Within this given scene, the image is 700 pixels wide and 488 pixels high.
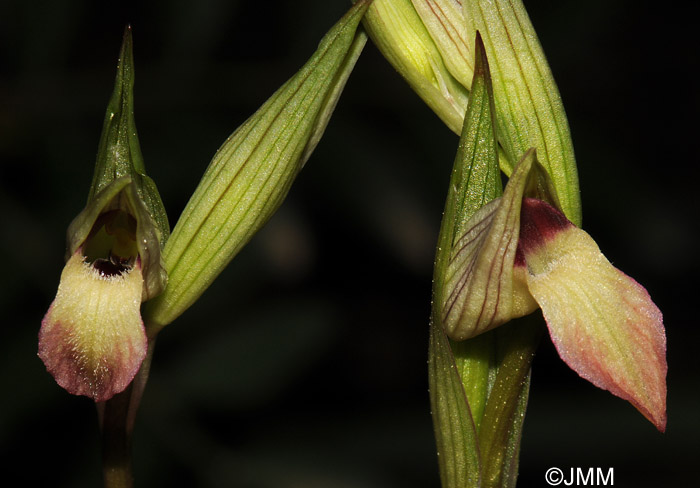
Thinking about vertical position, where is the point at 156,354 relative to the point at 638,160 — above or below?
below

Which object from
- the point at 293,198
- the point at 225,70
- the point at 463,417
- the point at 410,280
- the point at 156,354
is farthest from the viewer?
the point at 410,280

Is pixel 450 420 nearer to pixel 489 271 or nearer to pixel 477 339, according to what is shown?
pixel 477 339

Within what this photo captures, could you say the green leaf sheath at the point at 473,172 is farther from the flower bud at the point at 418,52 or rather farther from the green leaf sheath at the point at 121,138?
the green leaf sheath at the point at 121,138

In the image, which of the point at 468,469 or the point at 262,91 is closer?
the point at 468,469

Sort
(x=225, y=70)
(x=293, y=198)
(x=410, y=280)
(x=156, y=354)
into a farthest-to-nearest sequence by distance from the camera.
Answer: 1. (x=410, y=280)
2. (x=293, y=198)
3. (x=225, y=70)
4. (x=156, y=354)

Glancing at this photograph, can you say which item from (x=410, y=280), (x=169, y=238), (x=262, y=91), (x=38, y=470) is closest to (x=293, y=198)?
(x=262, y=91)

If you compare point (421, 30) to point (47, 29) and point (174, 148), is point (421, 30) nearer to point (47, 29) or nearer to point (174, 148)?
point (174, 148)

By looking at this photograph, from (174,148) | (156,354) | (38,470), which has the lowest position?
(38,470)

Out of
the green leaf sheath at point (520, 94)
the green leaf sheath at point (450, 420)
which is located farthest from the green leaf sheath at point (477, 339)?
the green leaf sheath at point (520, 94)
